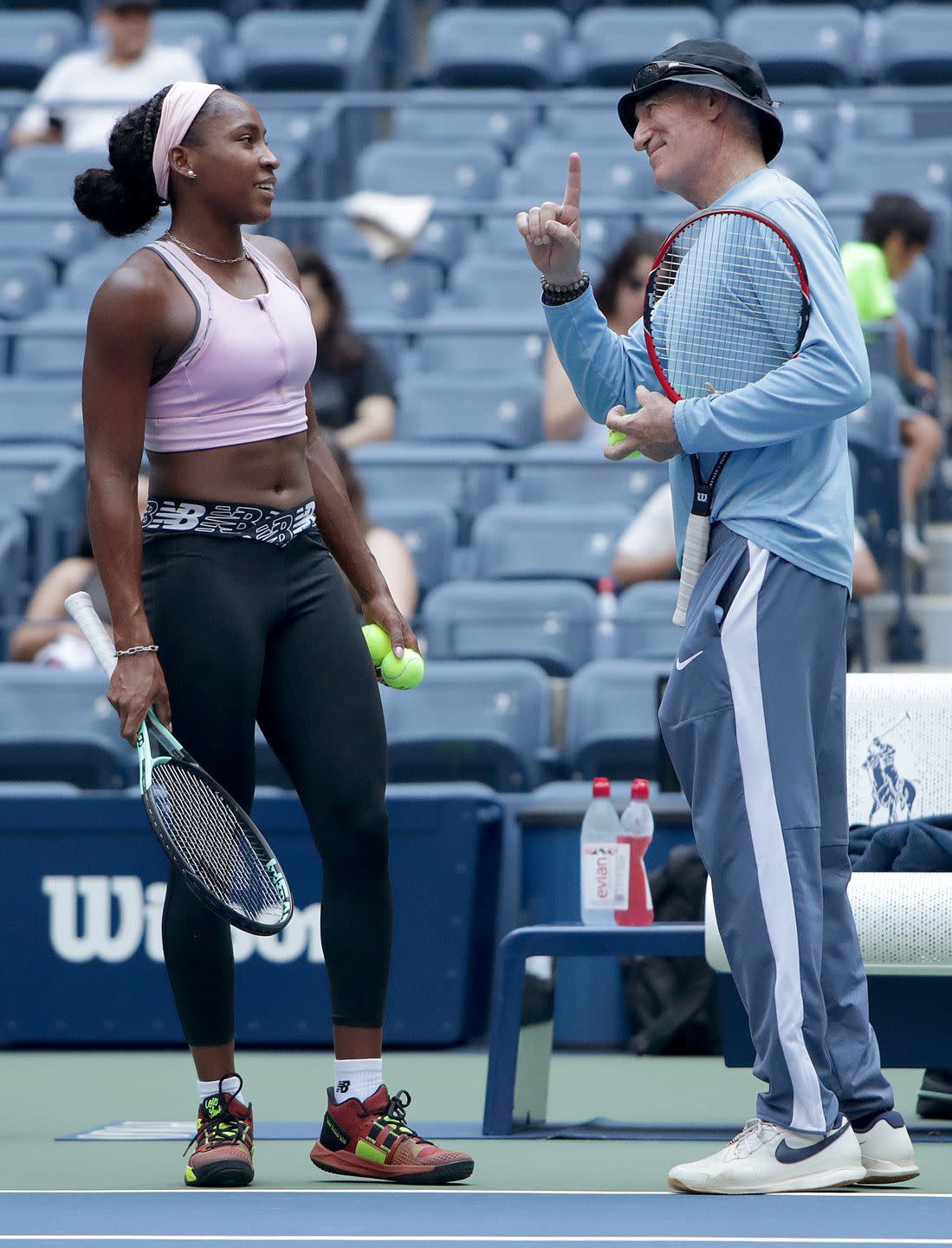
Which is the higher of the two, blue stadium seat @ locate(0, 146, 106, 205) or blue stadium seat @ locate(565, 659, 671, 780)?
blue stadium seat @ locate(0, 146, 106, 205)

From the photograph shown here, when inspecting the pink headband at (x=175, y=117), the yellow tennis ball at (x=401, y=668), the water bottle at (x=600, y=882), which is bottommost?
the water bottle at (x=600, y=882)

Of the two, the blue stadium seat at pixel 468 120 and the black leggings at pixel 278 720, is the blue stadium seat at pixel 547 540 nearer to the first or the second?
the black leggings at pixel 278 720

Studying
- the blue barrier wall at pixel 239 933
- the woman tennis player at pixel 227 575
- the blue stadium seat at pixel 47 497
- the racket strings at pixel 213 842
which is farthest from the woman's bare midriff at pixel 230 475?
the blue stadium seat at pixel 47 497

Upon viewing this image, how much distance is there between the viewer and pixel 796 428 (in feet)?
10.0

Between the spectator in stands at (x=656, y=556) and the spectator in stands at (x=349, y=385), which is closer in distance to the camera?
the spectator in stands at (x=656, y=556)

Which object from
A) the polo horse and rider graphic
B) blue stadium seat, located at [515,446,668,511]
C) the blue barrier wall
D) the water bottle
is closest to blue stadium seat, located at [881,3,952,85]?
blue stadium seat, located at [515,446,668,511]

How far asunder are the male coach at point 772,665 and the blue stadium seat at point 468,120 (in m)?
7.20

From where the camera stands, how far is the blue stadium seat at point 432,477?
7230mm

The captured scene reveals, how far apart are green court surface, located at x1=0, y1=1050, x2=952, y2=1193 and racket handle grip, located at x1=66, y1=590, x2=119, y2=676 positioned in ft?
2.59

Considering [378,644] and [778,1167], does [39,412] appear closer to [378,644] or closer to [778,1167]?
[378,644]

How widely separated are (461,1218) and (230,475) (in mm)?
1167

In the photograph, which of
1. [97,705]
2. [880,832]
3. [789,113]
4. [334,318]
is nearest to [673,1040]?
[880,832]

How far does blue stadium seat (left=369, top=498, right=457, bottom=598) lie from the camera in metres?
6.85

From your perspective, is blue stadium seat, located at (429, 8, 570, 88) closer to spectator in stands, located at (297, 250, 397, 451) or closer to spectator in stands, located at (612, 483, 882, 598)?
spectator in stands, located at (297, 250, 397, 451)
